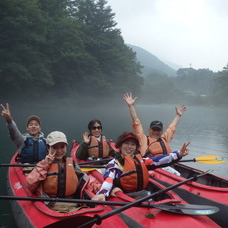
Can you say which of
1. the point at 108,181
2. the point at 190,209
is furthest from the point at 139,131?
the point at 190,209

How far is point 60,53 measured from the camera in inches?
1161

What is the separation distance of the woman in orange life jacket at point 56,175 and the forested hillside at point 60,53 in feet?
70.6

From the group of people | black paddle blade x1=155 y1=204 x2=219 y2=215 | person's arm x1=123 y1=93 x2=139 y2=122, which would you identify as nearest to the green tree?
person's arm x1=123 y1=93 x2=139 y2=122

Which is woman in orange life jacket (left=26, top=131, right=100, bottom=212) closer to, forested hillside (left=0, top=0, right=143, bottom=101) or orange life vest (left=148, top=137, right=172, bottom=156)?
orange life vest (left=148, top=137, right=172, bottom=156)

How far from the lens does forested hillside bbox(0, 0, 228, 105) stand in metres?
23.4

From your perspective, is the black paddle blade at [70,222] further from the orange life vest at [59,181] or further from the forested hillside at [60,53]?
the forested hillside at [60,53]

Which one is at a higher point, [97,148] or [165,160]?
[165,160]

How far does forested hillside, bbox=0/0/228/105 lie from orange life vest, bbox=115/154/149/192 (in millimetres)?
21716

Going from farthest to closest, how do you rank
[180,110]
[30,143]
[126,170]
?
[180,110], [30,143], [126,170]

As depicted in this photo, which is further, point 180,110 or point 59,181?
point 180,110

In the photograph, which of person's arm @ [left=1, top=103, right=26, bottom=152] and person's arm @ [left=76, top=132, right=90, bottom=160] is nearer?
person's arm @ [left=1, top=103, right=26, bottom=152]

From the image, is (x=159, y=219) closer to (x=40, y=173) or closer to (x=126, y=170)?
(x=126, y=170)

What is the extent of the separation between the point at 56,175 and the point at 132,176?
0.99 m

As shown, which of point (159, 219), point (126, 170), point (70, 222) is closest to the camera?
point (70, 222)
